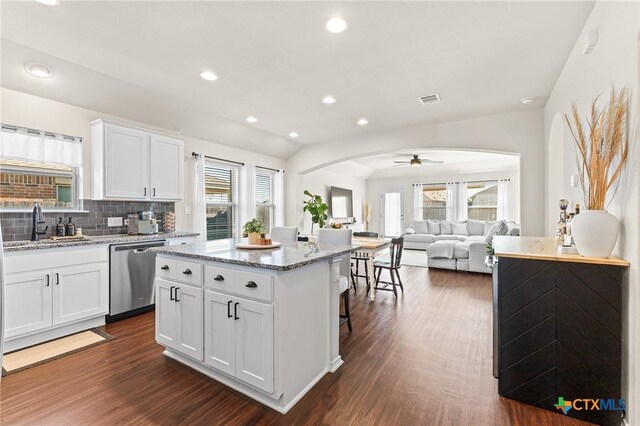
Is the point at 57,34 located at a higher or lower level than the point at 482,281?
higher

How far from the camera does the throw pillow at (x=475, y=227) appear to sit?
28.3ft

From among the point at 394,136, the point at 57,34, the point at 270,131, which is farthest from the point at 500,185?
the point at 57,34

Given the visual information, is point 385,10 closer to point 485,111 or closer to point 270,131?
point 485,111

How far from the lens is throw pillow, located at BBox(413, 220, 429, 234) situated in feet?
30.5

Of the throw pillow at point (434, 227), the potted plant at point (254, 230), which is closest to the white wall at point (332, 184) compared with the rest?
the throw pillow at point (434, 227)

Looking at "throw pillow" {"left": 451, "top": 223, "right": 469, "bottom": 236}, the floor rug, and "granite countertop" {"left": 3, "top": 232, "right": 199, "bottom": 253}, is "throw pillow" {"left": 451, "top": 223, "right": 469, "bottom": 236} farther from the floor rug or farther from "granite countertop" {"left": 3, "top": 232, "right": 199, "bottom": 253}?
the floor rug

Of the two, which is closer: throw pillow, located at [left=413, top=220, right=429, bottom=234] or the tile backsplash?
the tile backsplash

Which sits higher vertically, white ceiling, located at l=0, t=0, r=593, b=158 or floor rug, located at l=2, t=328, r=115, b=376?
white ceiling, located at l=0, t=0, r=593, b=158

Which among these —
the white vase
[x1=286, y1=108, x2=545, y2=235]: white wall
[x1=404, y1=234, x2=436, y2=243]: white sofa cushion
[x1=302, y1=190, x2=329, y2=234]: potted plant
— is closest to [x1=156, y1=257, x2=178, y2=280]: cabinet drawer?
the white vase

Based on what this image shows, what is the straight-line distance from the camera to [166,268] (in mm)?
2475

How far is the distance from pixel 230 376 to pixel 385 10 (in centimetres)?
281

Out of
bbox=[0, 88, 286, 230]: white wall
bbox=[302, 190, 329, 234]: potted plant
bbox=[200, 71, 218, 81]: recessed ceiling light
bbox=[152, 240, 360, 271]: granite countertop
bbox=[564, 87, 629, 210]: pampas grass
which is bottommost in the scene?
bbox=[152, 240, 360, 271]: granite countertop

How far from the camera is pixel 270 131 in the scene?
206 inches

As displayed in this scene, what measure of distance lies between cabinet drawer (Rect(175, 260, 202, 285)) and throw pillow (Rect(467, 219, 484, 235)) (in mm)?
8380
